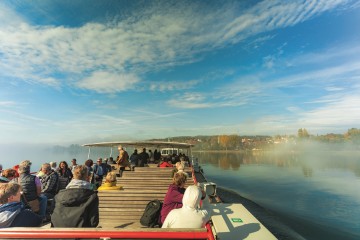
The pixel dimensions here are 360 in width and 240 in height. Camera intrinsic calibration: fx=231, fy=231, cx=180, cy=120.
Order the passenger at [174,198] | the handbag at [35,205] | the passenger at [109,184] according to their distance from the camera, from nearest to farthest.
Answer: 1. the passenger at [174,198]
2. the handbag at [35,205]
3. the passenger at [109,184]

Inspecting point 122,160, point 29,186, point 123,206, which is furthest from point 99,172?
point 123,206

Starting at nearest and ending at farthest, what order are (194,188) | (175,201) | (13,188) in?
(13,188) < (194,188) < (175,201)

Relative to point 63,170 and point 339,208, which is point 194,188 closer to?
point 63,170

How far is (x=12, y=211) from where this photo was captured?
12.0 feet

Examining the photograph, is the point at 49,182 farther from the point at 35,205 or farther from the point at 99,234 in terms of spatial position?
the point at 99,234

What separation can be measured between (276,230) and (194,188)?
35.8 feet

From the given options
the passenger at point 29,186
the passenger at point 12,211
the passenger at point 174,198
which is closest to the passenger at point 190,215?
the passenger at point 174,198

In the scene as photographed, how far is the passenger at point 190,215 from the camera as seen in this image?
12.7 ft

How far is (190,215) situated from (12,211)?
9.32ft

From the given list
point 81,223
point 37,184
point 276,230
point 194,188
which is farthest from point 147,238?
point 276,230

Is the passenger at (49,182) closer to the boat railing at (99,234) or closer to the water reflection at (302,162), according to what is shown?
the boat railing at (99,234)

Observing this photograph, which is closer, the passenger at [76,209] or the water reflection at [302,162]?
the passenger at [76,209]

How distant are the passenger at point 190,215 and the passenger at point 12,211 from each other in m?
2.26

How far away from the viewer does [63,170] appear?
11.2 meters
